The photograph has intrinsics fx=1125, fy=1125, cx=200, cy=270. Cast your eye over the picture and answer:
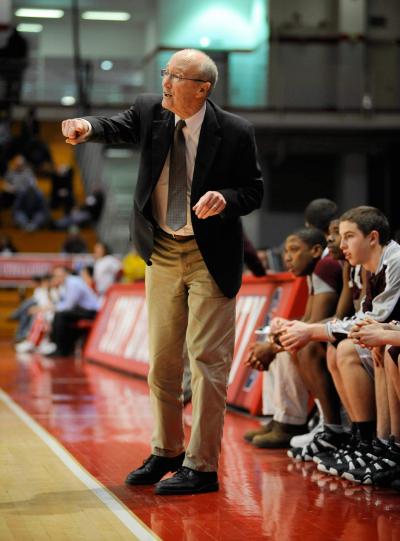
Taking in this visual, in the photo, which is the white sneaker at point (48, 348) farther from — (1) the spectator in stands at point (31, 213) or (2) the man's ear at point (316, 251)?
(2) the man's ear at point (316, 251)

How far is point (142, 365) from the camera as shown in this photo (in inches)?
510

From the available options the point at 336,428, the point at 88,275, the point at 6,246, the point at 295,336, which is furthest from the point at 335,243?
the point at 6,246

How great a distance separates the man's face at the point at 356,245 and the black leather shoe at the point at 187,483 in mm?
1311

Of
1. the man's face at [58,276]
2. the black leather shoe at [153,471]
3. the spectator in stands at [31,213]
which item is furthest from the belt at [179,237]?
the spectator in stands at [31,213]

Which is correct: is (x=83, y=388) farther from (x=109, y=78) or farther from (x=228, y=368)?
(x=109, y=78)

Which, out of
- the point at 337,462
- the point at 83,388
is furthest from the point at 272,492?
the point at 83,388

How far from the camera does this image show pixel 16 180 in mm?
25406

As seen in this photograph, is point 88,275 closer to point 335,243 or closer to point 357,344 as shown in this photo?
point 335,243

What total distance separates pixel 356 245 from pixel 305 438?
1.59 m

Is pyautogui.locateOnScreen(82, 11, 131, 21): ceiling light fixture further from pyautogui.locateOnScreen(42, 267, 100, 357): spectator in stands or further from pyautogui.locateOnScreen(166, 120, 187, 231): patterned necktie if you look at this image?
pyautogui.locateOnScreen(166, 120, 187, 231): patterned necktie

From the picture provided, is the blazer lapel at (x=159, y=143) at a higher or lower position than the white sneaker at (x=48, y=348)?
higher

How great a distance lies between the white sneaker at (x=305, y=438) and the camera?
22.0 ft

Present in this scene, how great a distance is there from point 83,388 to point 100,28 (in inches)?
917

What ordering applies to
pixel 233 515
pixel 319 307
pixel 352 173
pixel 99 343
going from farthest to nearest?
pixel 352 173, pixel 99 343, pixel 319 307, pixel 233 515
